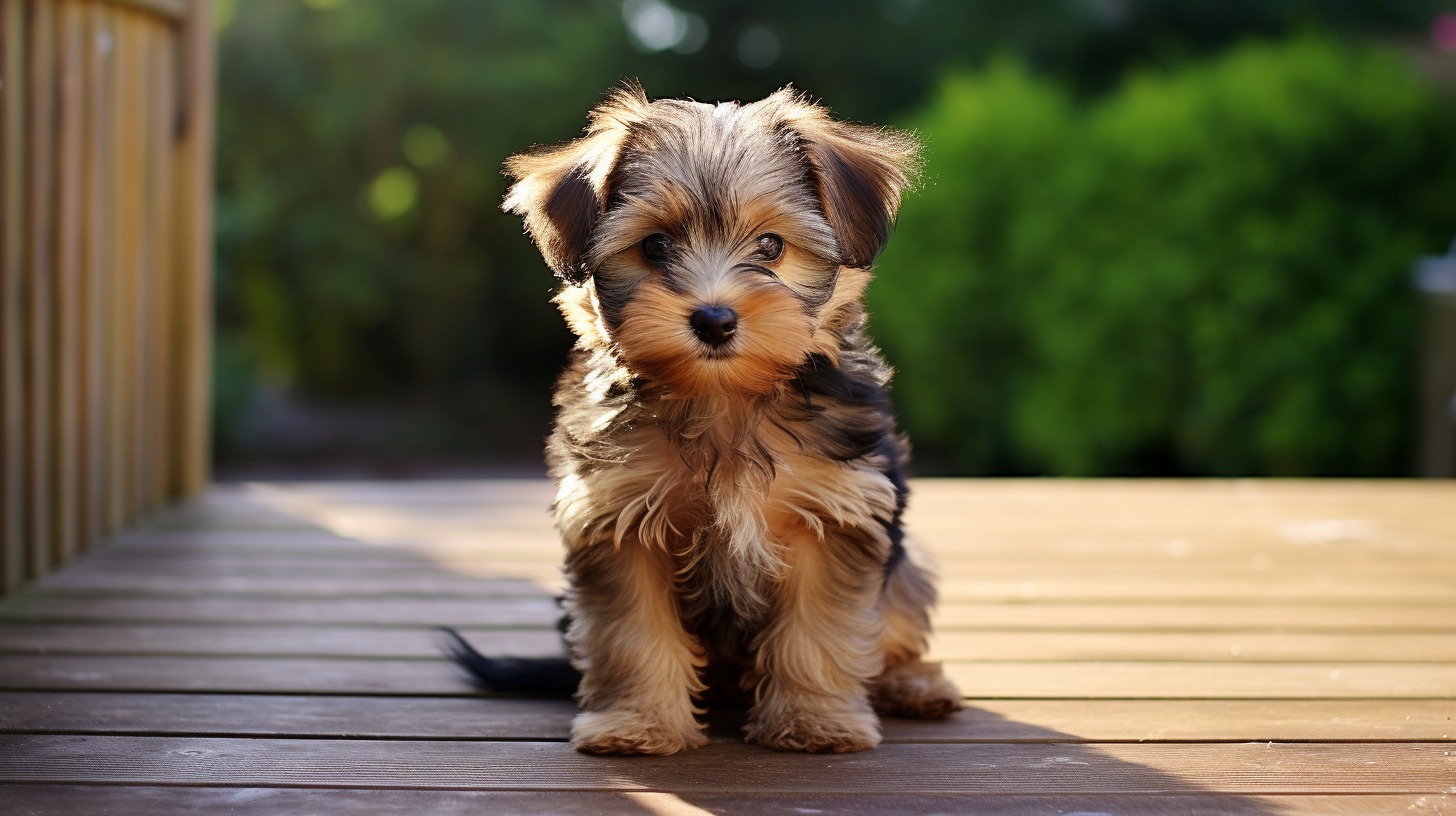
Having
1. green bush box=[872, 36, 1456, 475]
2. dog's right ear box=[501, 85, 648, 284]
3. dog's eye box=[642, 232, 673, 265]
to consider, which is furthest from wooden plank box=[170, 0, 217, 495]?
green bush box=[872, 36, 1456, 475]

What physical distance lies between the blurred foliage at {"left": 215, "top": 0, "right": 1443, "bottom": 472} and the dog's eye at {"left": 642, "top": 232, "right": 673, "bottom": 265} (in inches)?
336

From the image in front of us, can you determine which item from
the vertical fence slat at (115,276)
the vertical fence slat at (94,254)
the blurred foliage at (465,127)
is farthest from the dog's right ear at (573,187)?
the blurred foliage at (465,127)

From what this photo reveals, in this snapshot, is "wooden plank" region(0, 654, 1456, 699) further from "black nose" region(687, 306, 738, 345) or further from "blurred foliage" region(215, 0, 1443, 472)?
"blurred foliage" region(215, 0, 1443, 472)

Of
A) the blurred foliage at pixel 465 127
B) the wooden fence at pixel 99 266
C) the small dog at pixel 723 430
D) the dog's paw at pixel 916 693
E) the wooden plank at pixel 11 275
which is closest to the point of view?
the small dog at pixel 723 430

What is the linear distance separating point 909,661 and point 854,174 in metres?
1.24

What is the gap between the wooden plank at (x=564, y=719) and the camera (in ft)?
11.0

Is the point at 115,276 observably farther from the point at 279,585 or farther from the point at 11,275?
the point at 279,585

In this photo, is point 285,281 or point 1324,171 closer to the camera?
point 1324,171

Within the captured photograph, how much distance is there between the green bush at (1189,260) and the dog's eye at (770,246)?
20.4 ft

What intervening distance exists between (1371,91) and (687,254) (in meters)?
6.76

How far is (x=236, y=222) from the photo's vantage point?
12883mm

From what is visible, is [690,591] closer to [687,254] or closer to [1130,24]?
[687,254]

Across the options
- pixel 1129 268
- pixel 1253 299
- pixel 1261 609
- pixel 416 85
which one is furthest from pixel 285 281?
pixel 1261 609

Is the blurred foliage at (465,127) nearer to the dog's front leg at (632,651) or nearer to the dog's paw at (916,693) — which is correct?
the dog's paw at (916,693)
